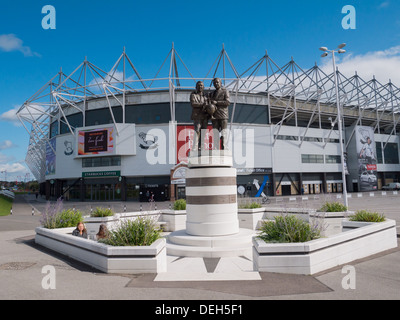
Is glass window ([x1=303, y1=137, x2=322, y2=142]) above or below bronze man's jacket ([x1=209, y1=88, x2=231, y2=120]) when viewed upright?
above

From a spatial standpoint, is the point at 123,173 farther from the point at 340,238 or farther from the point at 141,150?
the point at 340,238

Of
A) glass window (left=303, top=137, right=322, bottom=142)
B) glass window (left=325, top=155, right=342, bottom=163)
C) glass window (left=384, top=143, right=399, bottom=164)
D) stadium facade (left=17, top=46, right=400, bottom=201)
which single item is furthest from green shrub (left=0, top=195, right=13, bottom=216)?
glass window (left=384, top=143, right=399, bottom=164)

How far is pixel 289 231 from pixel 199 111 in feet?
23.6

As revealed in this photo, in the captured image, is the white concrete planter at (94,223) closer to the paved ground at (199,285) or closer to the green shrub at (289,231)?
the paved ground at (199,285)

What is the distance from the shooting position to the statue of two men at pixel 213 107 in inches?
503

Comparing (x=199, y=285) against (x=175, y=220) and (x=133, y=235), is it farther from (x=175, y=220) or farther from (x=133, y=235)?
(x=175, y=220)

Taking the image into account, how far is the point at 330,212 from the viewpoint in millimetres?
13711

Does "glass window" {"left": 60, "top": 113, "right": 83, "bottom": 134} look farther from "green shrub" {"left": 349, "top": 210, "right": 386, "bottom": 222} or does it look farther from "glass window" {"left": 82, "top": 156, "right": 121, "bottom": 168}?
"green shrub" {"left": 349, "top": 210, "right": 386, "bottom": 222}

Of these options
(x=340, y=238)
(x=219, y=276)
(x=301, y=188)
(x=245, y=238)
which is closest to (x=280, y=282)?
(x=219, y=276)

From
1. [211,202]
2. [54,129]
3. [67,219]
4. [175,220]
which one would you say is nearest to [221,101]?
[211,202]

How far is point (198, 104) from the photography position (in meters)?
12.8

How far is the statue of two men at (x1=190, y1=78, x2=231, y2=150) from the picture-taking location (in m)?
12.8

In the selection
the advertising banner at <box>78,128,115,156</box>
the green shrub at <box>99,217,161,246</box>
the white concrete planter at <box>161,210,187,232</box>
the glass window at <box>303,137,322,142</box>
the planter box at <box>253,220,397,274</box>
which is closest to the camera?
the planter box at <box>253,220,397,274</box>

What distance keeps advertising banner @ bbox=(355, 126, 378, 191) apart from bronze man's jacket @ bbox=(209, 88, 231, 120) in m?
56.5
